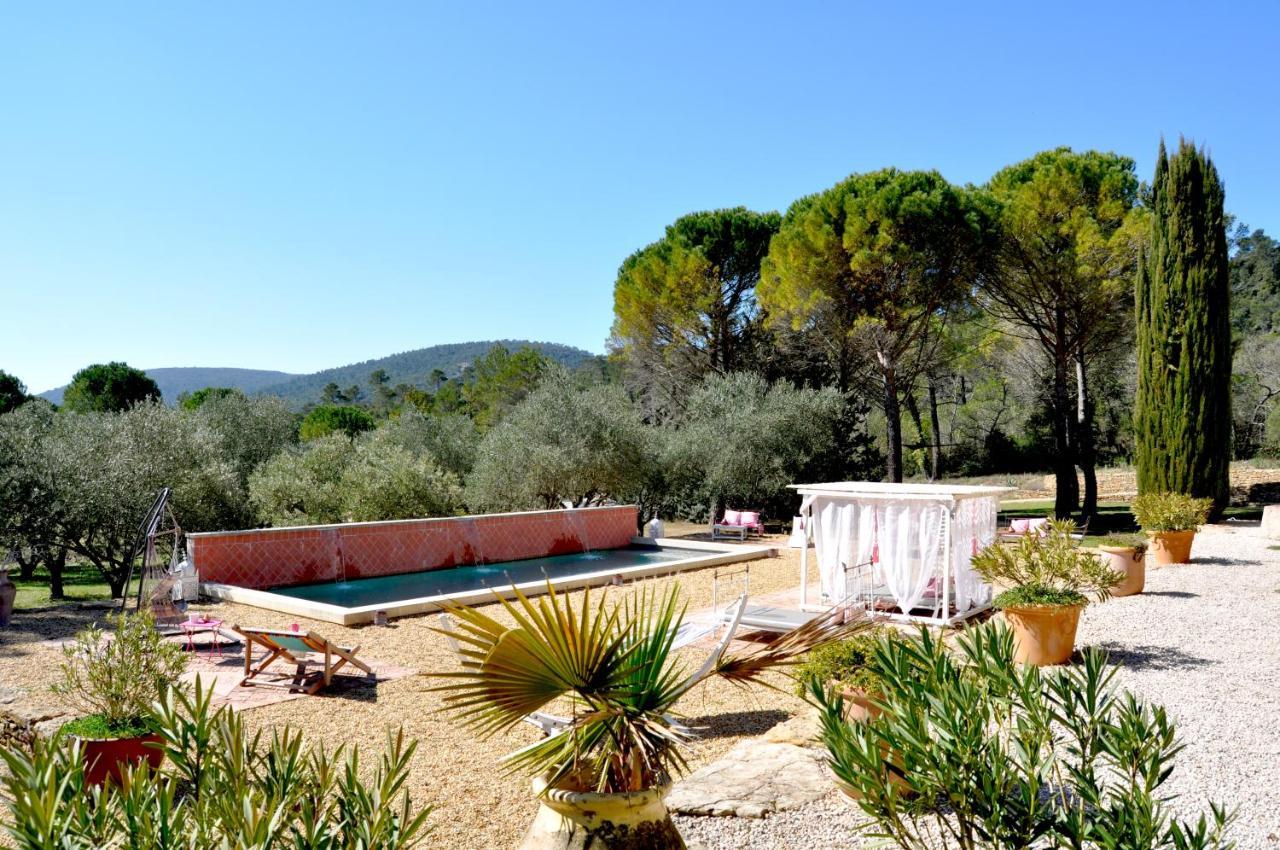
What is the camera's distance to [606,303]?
2912 centimetres

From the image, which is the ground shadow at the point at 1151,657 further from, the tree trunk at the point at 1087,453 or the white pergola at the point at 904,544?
the tree trunk at the point at 1087,453

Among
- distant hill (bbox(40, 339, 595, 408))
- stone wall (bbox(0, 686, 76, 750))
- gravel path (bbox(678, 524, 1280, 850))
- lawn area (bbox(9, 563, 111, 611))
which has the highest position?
distant hill (bbox(40, 339, 595, 408))

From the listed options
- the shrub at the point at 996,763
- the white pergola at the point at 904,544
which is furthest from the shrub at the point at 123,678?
the white pergola at the point at 904,544

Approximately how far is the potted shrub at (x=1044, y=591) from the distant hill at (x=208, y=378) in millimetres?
156489

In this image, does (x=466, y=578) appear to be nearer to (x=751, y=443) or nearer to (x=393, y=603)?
(x=393, y=603)

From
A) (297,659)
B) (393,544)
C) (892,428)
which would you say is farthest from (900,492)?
(892,428)

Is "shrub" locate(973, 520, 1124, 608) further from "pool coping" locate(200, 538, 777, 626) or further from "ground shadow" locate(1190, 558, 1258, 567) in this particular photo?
"ground shadow" locate(1190, 558, 1258, 567)

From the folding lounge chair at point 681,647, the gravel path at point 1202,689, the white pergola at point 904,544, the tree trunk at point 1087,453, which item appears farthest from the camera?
the tree trunk at point 1087,453

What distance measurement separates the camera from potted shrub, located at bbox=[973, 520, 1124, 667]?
7027 millimetres

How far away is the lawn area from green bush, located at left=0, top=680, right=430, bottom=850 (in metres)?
11.2

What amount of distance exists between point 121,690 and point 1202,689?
23.9 feet

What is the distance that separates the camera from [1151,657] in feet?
24.3

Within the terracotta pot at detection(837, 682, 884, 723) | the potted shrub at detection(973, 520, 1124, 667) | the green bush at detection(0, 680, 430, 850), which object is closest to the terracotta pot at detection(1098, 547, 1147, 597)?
the potted shrub at detection(973, 520, 1124, 667)

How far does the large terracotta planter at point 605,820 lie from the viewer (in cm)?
248
